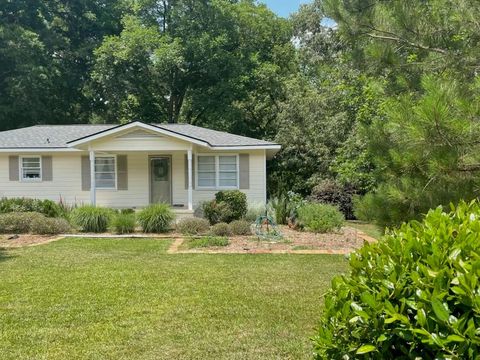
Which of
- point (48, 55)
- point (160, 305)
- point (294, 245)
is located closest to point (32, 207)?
point (294, 245)

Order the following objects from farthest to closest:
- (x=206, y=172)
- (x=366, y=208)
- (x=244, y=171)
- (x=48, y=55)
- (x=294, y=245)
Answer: (x=48, y=55), (x=206, y=172), (x=244, y=171), (x=294, y=245), (x=366, y=208)

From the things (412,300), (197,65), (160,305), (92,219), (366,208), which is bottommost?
(160,305)

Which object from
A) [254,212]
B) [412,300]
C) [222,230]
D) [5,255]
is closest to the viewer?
[412,300]

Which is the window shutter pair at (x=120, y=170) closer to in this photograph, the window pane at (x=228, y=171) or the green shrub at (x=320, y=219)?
the window pane at (x=228, y=171)

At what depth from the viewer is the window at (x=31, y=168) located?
58.5 ft

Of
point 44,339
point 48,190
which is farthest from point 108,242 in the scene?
point 48,190

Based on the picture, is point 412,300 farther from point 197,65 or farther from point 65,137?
point 197,65

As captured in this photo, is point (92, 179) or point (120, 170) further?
point (120, 170)

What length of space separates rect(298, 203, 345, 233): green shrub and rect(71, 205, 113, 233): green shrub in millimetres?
5910

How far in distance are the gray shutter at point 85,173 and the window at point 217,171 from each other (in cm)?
457

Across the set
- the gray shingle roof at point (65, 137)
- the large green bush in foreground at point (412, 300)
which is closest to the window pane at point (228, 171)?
the gray shingle roof at point (65, 137)

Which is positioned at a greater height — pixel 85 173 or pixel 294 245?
pixel 85 173

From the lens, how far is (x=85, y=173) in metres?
17.9

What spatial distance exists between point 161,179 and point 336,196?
754 cm
